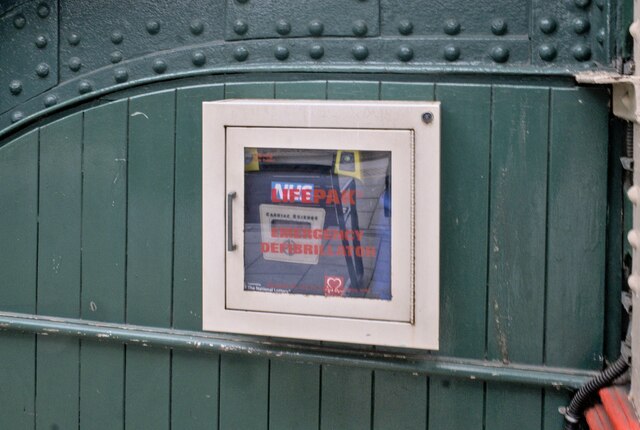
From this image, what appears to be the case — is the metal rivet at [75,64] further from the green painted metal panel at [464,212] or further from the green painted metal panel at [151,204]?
the green painted metal panel at [464,212]

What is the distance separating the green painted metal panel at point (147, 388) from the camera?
9.14 feet

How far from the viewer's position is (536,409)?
2.47 metres

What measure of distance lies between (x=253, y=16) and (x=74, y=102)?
2.12ft

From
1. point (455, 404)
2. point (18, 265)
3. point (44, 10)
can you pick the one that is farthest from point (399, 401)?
point (44, 10)

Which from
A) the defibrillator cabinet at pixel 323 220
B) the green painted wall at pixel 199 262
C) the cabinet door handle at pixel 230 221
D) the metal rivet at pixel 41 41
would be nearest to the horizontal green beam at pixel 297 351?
the green painted wall at pixel 199 262

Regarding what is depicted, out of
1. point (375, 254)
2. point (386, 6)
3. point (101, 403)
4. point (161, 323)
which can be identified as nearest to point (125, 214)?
point (161, 323)

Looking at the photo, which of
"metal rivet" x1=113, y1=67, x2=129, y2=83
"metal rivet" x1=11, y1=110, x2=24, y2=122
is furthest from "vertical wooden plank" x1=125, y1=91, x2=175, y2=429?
"metal rivet" x1=11, y1=110, x2=24, y2=122

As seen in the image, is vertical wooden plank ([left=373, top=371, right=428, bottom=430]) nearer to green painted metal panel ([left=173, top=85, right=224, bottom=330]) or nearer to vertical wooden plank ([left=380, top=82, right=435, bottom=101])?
green painted metal panel ([left=173, top=85, right=224, bottom=330])

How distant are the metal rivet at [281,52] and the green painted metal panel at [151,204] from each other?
343mm

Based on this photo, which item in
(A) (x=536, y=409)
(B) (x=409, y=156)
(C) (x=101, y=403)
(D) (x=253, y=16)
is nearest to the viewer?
(B) (x=409, y=156)

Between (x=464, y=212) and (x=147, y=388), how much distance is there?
1.15 metres

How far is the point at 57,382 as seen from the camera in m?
2.90

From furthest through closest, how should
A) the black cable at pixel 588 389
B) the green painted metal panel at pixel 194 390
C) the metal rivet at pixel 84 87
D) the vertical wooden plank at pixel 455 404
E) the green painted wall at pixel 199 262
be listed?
the metal rivet at pixel 84 87
the green painted metal panel at pixel 194 390
the vertical wooden plank at pixel 455 404
the green painted wall at pixel 199 262
the black cable at pixel 588 389

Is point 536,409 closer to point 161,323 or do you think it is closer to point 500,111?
point 500,111
